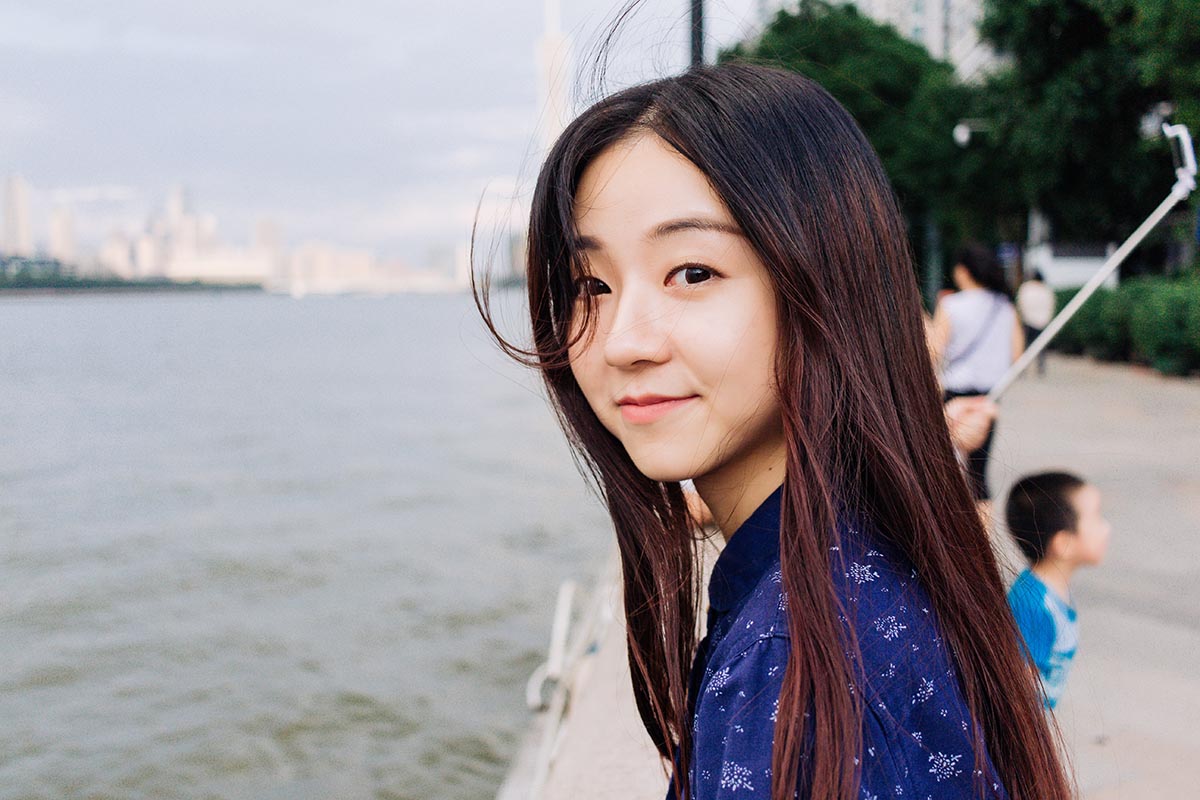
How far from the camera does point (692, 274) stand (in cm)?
131

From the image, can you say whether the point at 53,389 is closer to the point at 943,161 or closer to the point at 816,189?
the point at 943,161

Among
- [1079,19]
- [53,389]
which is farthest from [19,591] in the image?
[53,389]

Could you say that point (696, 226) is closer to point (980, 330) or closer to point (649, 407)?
point (649, 407)

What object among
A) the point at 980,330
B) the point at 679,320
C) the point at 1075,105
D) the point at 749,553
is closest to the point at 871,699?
the point at 749,553

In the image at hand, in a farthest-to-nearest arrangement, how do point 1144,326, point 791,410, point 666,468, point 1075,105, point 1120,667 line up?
point 1075,105, point 1144,326, point 1120,667, point 666,468, point 791,410

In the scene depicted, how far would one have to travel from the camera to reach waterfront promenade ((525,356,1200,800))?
348 centimetres

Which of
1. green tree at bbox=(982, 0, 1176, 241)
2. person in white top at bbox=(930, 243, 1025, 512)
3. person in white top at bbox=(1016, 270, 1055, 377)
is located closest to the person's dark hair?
person in white top at bbox=(930, 243, 1025, 512)

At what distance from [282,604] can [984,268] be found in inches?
296

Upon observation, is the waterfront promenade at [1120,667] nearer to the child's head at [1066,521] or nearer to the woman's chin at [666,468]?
the child's head at [1066,521]

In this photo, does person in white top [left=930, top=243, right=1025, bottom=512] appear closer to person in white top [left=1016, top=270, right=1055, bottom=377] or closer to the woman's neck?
the woman's neck

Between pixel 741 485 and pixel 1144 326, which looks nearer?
pixel 741 485

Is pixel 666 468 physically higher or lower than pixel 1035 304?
higher

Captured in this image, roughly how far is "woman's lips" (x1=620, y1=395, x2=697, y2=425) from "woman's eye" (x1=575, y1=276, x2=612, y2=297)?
171 millimetres

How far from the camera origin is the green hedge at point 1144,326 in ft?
54.5
